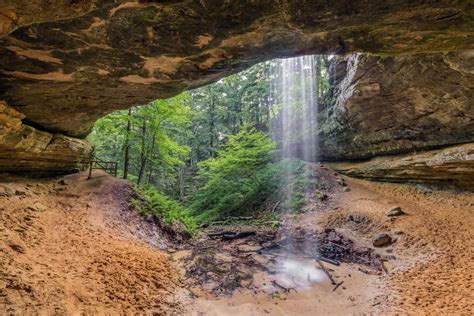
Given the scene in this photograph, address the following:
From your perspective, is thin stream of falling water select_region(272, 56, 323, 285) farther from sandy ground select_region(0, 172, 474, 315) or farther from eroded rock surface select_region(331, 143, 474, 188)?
sandy ground select_region(0, 172, 474, 315)

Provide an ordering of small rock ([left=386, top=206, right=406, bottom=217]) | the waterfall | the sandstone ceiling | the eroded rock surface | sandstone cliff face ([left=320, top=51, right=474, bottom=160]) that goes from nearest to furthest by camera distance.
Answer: the sandstone ceiling → sandstone cliff face ([left=320, top=51, right=474, bottom=160]) → the eroded rock surface → small rock ([left=386, top=206, right=406, bottom=217]) → the waterfall

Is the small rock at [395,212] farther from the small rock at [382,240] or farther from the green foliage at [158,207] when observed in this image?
the green foliage at [158,207]

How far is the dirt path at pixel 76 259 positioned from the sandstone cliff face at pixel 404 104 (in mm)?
10900

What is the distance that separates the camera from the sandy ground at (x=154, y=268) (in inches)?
187

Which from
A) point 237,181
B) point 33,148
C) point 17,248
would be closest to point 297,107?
point 237,181

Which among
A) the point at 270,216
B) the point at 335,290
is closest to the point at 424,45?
the point at 335,290

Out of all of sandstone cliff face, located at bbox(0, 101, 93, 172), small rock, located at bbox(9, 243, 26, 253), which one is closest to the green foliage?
sandstone cliff face, located at bbox(0, 101, 93, 172)

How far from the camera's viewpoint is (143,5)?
4035mm

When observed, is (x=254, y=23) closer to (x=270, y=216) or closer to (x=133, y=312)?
(x=133, y=312)

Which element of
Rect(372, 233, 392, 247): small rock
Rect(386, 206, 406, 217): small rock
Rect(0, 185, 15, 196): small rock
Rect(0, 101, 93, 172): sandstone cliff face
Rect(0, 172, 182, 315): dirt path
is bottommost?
Rect(372, 233, 392, 247): small rock

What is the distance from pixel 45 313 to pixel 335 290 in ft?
19.7

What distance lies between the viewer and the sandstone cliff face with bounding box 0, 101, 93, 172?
7.62 meters

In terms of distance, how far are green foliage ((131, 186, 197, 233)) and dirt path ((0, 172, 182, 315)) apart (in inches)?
35.6

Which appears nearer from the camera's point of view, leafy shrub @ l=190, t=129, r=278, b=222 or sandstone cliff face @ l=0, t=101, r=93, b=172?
sandstone cliff face @ l=0, t=101, r=93, b=172
